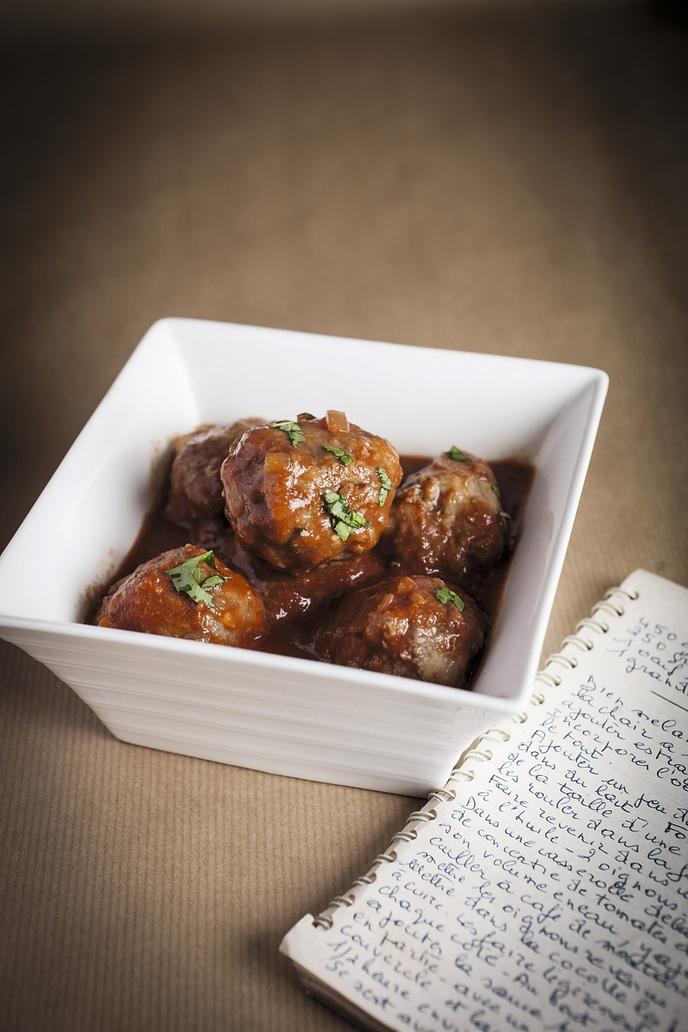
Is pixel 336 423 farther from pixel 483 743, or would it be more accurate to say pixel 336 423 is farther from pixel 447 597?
pixel 483 743

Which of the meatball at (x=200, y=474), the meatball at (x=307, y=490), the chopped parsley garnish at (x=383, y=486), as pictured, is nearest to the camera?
the meatball at (x=307, y=490)

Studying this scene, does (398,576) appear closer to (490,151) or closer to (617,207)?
(617,207)

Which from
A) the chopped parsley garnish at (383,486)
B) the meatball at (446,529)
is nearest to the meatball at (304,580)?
the meatball at (446,529)

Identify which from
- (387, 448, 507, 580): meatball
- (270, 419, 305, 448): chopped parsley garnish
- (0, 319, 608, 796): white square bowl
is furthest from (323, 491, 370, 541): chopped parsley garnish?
(0, 319, 608, 796): white square bowl

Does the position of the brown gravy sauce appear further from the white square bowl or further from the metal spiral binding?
the metal spiral binding

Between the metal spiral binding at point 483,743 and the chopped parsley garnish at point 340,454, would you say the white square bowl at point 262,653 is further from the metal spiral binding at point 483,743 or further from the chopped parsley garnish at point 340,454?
the chopped parsley garnish at point 340,454
